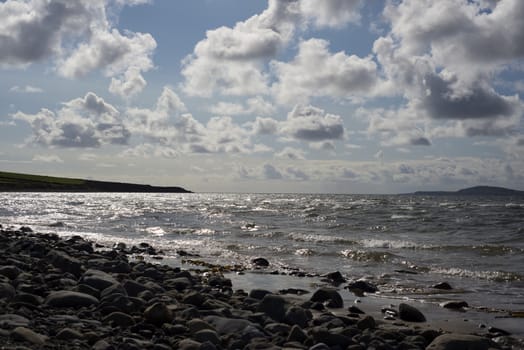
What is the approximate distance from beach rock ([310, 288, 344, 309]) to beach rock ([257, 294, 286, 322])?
1986 millimetres

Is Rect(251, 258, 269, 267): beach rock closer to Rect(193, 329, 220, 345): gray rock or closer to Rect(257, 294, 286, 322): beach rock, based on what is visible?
Rect(257, 294, 286, 322): beach rock

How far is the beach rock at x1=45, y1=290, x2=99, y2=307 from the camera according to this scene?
870 cm

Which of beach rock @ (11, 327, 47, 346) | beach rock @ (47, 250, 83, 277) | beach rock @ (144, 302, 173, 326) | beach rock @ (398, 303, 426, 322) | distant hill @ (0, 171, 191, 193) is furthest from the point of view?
distant hill @ (0, 171, 191, 193)

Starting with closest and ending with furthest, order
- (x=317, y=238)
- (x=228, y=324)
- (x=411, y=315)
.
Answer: (x=228, y=324) → (x=411, y=315) → (x=317, y=238)

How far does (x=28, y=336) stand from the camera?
6.16m

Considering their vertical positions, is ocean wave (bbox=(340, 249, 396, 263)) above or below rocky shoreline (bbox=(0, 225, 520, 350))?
below

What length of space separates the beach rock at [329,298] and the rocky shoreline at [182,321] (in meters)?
0.02

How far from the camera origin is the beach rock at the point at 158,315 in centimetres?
813

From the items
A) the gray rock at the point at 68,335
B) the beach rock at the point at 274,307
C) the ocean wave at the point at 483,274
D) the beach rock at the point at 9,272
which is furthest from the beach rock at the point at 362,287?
the gray rock at the point at 68,335

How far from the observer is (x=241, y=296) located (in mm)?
11391

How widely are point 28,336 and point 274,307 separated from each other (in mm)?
4323

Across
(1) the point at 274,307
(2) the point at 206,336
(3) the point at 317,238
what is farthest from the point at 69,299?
(3) the point at 317,238

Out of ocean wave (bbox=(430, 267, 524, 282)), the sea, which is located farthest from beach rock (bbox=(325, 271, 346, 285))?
ocean wave (bbox=(430, 267, 524, 282))

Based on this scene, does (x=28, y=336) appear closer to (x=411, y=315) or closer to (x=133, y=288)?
(x=133, y=288)
